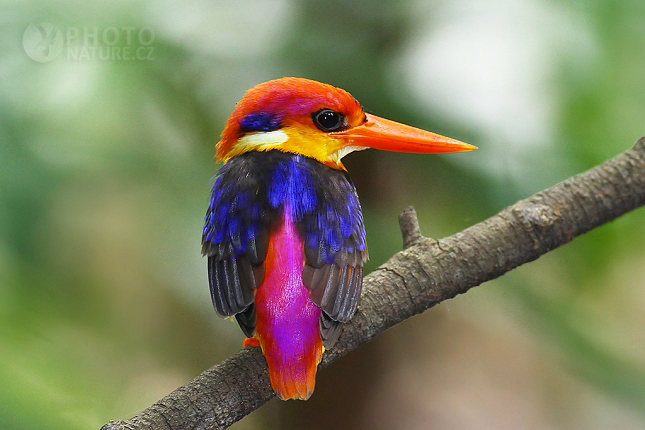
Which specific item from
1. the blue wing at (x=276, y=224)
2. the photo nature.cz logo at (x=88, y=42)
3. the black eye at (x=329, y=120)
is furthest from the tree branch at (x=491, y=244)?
the photo nature.cz logo at (x=88, y=42)

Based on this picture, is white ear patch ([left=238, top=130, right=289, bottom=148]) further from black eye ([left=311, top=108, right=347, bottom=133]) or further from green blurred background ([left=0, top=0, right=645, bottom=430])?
green blurred background ([left=0, top=0, right=645, bottom=430])

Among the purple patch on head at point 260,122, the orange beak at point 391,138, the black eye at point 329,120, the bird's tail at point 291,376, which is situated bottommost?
the bird's tail at point 291,376

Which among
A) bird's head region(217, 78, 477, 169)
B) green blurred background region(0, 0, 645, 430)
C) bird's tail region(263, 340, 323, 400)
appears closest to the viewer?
bird's tail region(263, 340, 323, 400)

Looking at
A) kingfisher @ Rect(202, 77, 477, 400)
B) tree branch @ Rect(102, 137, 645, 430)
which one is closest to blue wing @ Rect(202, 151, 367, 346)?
kingfisher @ Rect(202, 77, 477, 400)

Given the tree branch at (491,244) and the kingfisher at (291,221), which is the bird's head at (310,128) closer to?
the kingfisher at (291,221)

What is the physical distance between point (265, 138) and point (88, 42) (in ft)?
2.27

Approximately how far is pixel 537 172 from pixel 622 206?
0.35m

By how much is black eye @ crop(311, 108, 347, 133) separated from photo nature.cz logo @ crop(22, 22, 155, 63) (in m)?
0.65

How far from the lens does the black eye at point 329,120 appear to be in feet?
4.07

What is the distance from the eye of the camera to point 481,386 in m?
2.04

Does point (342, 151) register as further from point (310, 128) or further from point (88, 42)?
point (88, 42)

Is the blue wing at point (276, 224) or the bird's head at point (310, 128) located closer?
the blue wing at point (276, 224)

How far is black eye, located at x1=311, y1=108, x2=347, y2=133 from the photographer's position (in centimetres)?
124

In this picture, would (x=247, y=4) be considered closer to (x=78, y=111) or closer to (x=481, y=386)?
(x=78, y=111)
